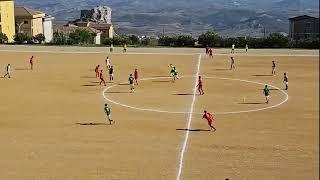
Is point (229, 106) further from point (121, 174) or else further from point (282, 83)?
point (121, 174)

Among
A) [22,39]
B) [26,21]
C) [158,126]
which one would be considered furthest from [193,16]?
[158,126]

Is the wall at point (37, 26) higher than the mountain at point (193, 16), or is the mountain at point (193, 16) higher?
the mountain at point (193, 16)

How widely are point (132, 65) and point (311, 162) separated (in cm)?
2677

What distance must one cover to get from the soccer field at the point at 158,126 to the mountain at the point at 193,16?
9497 cm

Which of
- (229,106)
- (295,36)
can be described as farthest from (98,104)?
(295,36)

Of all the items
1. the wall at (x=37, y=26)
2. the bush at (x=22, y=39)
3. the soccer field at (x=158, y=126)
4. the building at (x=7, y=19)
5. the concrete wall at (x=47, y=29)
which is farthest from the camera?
the concrete wall at (x=47, y=29)

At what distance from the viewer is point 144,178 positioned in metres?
16.0

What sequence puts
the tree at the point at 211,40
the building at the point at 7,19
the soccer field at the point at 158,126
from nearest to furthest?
the soccer field at the point at 158,126 < the tree at the point at 211,40 < the building at the point at 7,19

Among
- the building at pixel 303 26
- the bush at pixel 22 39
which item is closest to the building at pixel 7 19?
the bush at pixel 22 39

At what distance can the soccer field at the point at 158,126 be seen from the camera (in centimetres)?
1686

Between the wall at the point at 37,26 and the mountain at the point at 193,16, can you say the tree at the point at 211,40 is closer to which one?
the wall at the point at 37,26

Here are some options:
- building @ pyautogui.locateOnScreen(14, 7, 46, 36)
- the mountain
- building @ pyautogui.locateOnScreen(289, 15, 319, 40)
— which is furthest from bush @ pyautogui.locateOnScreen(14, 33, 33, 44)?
the mountain

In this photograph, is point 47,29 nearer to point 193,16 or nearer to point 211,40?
point 211,40

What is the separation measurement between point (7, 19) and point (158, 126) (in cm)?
5494
